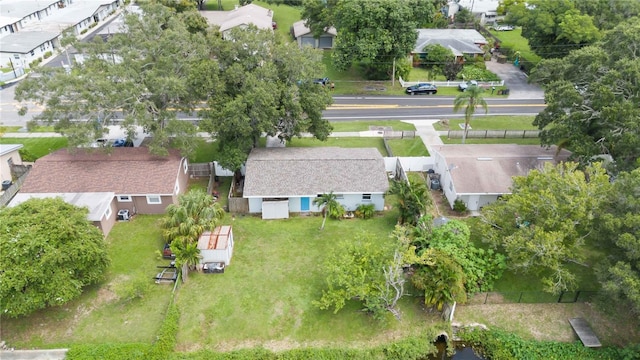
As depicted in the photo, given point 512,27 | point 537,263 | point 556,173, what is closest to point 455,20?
point 512,27

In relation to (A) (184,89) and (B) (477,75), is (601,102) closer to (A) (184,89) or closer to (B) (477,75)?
(B) (477,75)

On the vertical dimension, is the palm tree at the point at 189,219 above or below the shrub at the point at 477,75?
below

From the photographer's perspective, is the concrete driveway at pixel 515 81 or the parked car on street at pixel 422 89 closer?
the parked car on street at pixel 422 89

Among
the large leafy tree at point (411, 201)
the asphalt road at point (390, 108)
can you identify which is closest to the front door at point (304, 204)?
the large leafy tree at point (411, 201)

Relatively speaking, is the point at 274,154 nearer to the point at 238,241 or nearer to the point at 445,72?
the point at 238,241

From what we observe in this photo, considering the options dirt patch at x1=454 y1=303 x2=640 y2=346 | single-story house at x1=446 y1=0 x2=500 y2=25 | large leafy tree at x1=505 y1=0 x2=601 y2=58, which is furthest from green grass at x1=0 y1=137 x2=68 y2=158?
single-story house at x1=446 y1=0 x2=500 y2=25

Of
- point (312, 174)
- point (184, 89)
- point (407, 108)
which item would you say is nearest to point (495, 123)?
point (407, 108)

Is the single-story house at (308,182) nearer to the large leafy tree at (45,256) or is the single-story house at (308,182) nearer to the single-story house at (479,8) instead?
the large leafy tree at (45,256)

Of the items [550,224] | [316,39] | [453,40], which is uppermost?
[453,40]
